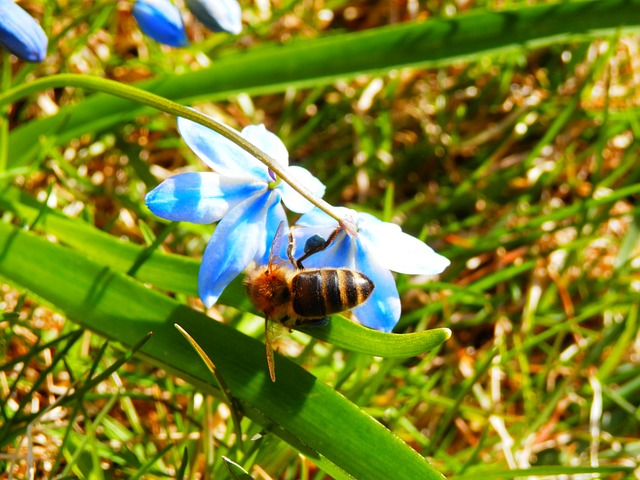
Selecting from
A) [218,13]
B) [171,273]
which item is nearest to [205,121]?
[171,273]

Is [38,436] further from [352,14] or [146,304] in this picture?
[352,14]

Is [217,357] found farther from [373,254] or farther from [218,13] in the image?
[218,13]

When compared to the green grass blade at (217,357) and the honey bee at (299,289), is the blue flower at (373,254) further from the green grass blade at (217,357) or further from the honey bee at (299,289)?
the green grass blade at (217,357)

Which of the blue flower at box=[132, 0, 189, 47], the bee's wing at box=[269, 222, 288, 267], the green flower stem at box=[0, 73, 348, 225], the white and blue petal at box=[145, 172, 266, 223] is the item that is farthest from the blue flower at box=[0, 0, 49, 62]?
the bee's wing at box=[269, 222, 288, 267]

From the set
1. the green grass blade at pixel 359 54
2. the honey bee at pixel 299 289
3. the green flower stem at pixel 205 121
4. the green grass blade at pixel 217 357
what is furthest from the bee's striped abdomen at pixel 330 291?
the green grass blade at pixel 359 54

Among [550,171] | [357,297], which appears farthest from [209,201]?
[550,171]

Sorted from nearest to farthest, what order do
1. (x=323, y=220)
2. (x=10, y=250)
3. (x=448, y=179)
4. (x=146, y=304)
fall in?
(x=323, y=220) < (x=146, y=304) < (x=10, y=250) < (x=448, y=179)
